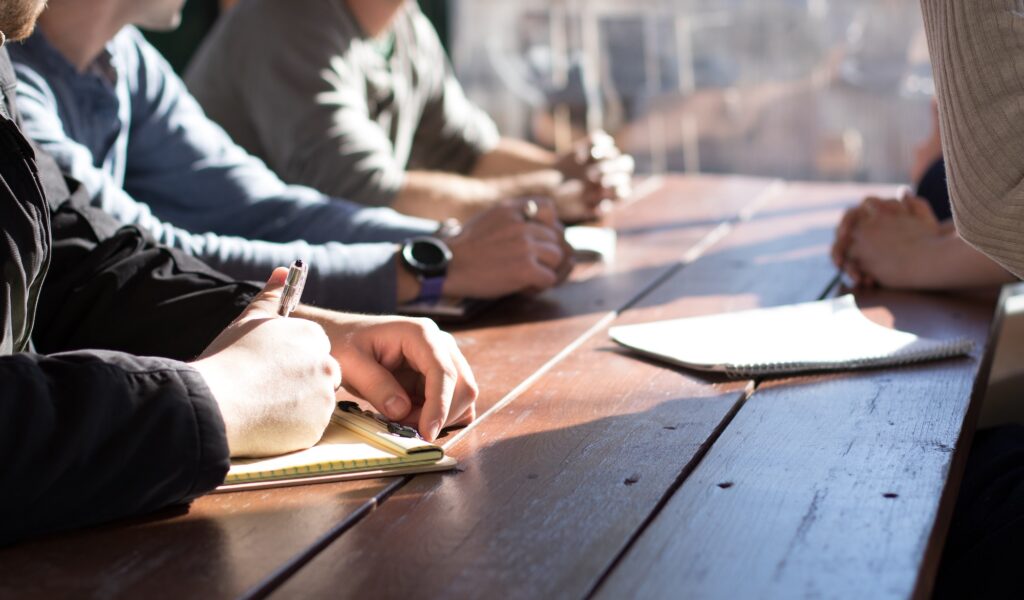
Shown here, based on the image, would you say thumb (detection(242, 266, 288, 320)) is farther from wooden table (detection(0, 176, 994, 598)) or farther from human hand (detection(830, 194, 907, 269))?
human hand (detection(830, 194, 907, 269))

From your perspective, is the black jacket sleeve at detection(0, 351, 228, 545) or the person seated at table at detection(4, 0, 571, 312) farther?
the person seated at table at detection(4, 0, 571, 312)

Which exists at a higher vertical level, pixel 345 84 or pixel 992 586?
pixel 345 84

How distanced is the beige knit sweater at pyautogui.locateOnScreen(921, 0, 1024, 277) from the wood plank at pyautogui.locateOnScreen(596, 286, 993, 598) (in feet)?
0.55

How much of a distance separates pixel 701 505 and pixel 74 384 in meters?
0.43

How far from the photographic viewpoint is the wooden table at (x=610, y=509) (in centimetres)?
74

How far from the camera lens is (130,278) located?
1.27 m

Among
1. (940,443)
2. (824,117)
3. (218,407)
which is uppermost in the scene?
(218,407)

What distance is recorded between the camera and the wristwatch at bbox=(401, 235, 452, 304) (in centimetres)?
158

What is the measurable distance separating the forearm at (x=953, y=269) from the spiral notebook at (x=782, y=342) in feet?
0.68

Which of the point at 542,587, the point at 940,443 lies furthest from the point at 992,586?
the point at 542,587

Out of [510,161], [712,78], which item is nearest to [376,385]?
[510,161]

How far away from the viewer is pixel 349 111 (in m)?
2.39

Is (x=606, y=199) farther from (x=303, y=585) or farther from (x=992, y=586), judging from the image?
(x=303, y=585)

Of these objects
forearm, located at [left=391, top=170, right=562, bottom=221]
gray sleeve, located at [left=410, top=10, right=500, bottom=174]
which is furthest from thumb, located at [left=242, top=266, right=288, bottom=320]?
gray sleeve, located at [left=410, top=10, right=500, bottom=174]
